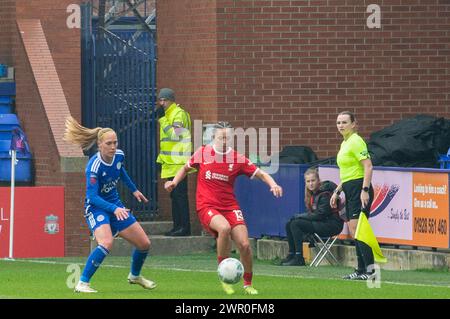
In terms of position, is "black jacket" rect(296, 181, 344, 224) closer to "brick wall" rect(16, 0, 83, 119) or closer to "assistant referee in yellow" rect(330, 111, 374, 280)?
"assistant referee in yellow" rect(330, 111, 374, 280)

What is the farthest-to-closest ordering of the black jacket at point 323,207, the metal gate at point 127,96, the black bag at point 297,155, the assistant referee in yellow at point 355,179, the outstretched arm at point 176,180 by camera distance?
the metal gate at point 127,96, the black bag at point 297,155, the black jacket at point 323,207, the assistant referee in yellow at point 355,179, the outstretched arm at point 176,180

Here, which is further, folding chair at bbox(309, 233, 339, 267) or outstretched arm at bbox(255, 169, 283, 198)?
folding chair at bbox(309, 233, 339, 267)

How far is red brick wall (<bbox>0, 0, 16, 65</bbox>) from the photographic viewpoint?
24422 millimetres

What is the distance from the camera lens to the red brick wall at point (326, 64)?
74.8 feet

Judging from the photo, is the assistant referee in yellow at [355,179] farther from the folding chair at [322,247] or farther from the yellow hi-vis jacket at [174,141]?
the yellow hi-vis jacket at [174,141]

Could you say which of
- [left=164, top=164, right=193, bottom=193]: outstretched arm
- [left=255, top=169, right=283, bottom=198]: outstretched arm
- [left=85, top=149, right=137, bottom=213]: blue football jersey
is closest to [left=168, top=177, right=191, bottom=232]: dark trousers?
[left=164, top=164, right=193, bottom=193]: outstretched arm

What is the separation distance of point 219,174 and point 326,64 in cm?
761

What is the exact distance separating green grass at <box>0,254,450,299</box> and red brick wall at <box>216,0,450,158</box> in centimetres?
306

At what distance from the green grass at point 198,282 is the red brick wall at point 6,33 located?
479 cm

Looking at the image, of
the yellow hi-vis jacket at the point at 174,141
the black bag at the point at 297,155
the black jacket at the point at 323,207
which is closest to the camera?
the black jacket at the point at 323,207

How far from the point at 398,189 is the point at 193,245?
4.25 meters

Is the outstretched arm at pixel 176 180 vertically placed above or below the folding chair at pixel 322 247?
above

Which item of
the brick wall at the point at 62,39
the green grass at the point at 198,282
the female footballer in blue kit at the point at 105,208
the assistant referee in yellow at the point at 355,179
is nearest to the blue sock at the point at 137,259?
the female footballer in blue kit at the point at 105,208

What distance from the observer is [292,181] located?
68.9 feet
